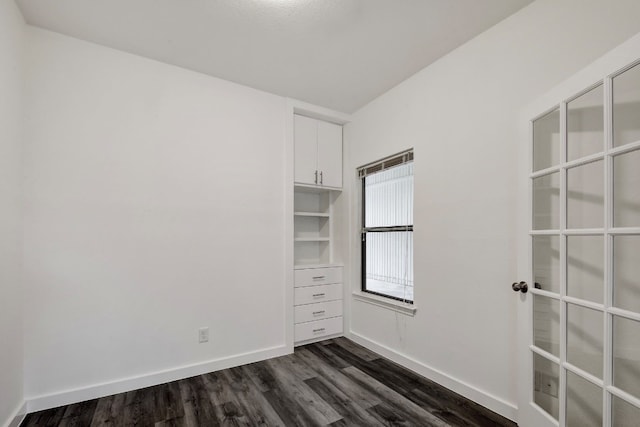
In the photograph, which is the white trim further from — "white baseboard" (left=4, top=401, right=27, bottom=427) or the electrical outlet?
"white baseboard" (left=4, top=401, right=27, bottom=427)

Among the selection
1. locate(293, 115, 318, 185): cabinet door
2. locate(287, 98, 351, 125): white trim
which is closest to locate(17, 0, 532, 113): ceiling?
locate(287, 98, 351, 125): white trim

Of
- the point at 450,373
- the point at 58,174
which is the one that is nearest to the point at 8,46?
the point at 58,174

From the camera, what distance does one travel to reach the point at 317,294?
339 centimetres

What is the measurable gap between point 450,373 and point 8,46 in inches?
149

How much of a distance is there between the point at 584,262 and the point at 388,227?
180cm

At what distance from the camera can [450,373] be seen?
2350 millimetres

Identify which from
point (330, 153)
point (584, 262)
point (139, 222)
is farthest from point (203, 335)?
point (584, 262)

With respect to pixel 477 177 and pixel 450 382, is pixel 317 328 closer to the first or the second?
pixel 450 382

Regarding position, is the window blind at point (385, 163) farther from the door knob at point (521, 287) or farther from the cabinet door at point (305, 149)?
the door knob at point (521, 287)

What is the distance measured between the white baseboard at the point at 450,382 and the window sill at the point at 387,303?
1.32 ft

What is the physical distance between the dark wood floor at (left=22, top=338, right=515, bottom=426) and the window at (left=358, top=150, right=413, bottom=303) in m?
0.80

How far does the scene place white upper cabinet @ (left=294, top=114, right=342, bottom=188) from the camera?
3.39 meters

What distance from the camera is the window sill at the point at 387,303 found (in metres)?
2.73

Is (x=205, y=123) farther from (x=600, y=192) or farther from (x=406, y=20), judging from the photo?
(x=600, y=192)
